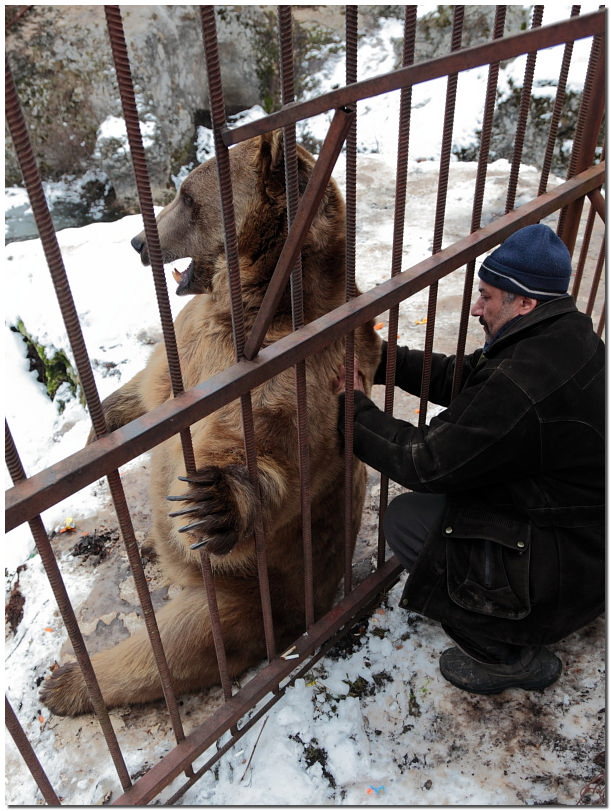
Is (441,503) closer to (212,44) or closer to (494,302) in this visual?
(494,302)

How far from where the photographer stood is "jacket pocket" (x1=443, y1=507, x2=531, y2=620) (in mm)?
2375

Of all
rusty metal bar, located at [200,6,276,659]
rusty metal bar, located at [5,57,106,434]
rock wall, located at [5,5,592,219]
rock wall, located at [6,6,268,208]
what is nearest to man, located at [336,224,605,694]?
rusty metal bar, located at [200,6,276,659]

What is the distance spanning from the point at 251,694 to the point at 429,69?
2.24 metres

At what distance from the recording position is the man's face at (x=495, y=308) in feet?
8.14

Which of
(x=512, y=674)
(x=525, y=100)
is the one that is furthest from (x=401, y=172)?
(x=512, y=674)

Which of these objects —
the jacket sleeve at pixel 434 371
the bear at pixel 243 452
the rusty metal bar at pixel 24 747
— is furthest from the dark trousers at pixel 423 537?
the rusty metal bar at pixel 24 747

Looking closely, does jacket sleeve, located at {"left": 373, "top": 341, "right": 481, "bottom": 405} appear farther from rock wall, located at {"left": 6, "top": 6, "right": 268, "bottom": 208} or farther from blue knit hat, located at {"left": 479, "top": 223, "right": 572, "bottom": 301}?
rock wall, located at {"left": 6, "top": 6, "right": 268, "bottom": 208}

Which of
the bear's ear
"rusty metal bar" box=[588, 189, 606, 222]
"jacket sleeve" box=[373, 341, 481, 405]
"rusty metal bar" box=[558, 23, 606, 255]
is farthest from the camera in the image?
"rusty metal bar" box=[588, 189, 606, 222]

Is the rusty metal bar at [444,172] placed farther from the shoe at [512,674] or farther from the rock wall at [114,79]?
the rock wall at [114,79]

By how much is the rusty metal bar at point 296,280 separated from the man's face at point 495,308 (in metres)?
0.81

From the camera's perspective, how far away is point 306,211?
1.78 meters

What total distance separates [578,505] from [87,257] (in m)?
5.51

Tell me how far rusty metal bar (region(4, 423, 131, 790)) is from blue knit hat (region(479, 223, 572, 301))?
5.63ft

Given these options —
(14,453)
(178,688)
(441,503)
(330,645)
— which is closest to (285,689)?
(330,645)
